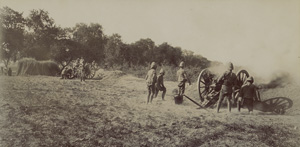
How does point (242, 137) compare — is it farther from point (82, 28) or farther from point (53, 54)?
point (82, 28)

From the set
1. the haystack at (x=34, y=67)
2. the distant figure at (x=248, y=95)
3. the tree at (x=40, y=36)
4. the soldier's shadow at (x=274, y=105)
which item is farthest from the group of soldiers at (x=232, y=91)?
the tree at (x=40, y=36)

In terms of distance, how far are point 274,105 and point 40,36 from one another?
52.1 ft

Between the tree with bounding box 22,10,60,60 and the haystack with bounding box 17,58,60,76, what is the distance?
195cm

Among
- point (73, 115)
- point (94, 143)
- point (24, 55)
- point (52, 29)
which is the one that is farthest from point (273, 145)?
point (52, 29)

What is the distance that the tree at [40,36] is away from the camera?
1666 cm

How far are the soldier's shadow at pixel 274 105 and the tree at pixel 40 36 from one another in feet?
44.6

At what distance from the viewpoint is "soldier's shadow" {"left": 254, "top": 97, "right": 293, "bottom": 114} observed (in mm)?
7784

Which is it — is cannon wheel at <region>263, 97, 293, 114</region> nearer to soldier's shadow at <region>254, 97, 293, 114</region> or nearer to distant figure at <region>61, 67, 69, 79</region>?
soldier's shadow at <region>254, 97, 293, 114</region>

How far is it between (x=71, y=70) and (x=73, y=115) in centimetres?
1193

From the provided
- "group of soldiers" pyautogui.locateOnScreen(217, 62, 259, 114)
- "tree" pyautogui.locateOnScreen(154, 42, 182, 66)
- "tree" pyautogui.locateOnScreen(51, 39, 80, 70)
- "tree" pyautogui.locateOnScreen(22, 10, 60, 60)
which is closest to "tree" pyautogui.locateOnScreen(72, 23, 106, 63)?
"tree" pyautogui.locateOnScreen(51, 39, 80, 70)

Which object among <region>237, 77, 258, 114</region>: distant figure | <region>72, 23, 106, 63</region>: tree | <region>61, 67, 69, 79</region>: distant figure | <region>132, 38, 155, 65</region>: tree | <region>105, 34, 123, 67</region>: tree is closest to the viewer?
<region>237, 77, 258, 114</region>: distant figure

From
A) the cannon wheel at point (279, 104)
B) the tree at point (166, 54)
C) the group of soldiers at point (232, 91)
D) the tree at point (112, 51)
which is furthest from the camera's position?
the tree at point (166, 54)

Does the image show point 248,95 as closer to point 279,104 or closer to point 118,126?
point 279,104

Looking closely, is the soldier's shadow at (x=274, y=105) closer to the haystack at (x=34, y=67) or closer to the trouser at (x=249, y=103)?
the trouser at (x=249, y=103)
